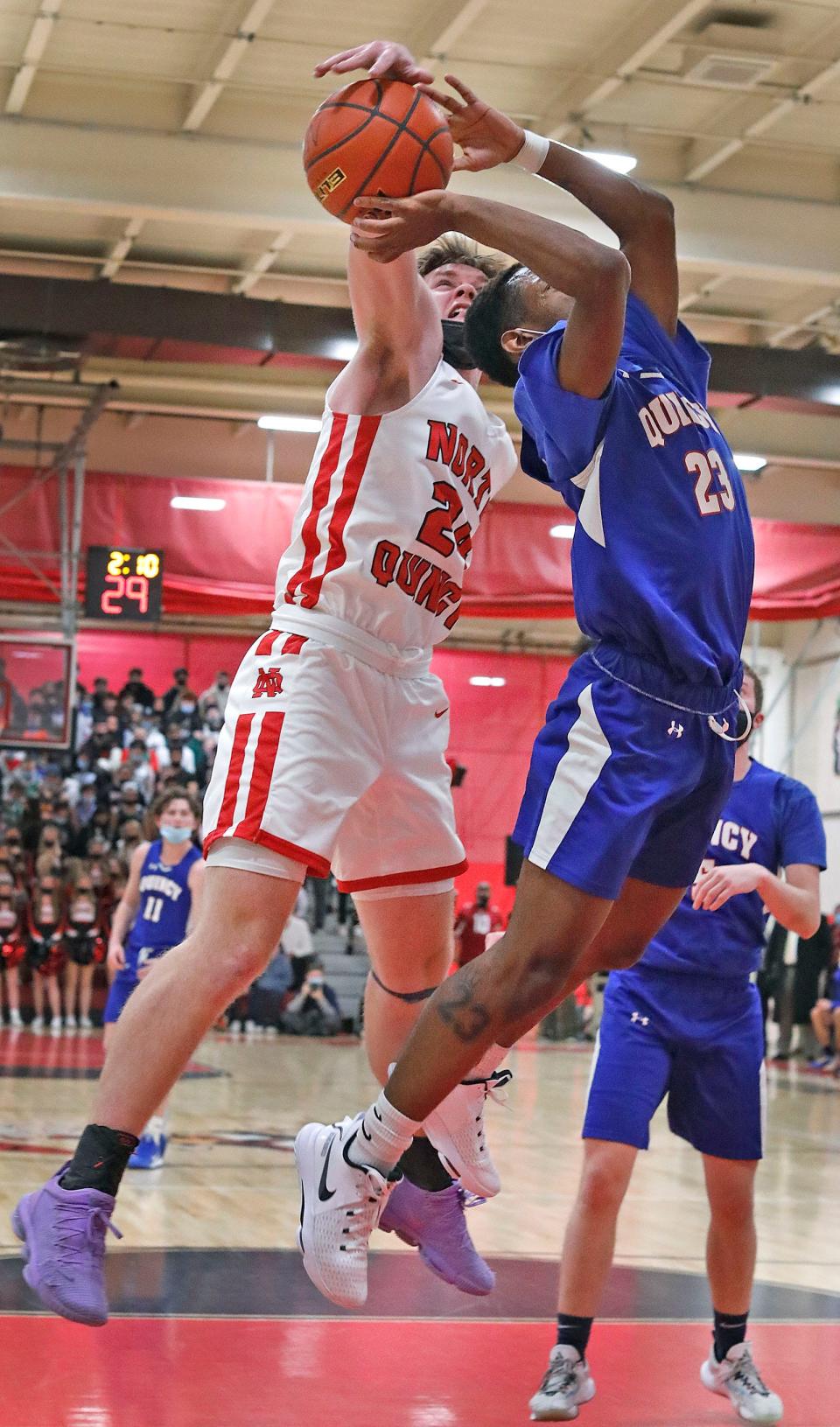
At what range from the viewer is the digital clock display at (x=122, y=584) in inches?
693

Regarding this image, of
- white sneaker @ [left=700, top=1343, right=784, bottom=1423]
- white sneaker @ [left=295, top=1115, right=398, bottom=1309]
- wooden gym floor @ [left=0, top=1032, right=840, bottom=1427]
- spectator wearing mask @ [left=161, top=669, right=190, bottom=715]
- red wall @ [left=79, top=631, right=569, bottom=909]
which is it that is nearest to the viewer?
white sneaker @ [left=295, top=1115, right=398, bottom=1309]

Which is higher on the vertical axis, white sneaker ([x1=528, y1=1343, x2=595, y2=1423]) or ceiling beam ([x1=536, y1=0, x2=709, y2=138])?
ceiling beam ([x1=536, y1=0, x2=709, y2=138])

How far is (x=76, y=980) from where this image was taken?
58.3ft

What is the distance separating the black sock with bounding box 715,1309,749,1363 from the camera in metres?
4.63

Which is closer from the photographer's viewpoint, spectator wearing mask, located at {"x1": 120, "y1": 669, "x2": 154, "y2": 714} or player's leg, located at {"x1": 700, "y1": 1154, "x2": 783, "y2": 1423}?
player's leg, located at {"x1": 700, "y1": 1154, "x2": 783, "y2": 1423}

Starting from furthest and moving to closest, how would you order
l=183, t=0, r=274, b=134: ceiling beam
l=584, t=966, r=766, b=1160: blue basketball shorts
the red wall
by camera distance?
1. the red wall
2. l=183, t=0, r=274, b=134: ceiling beam
3. l=584, t=966, r=766, b=1160: blue basketball shorts

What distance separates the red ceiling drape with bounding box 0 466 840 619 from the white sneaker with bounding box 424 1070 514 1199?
14.2 meters

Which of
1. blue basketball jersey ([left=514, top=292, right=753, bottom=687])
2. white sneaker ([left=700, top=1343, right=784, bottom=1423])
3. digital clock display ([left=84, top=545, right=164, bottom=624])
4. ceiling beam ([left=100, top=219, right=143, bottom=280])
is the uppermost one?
ceiling beam ([left=100, top=219, right=143, bottom=280])

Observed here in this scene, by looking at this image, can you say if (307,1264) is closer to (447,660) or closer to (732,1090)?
(732,1090)

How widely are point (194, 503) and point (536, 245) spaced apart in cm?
1539

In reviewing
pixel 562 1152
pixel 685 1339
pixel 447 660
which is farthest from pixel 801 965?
pixel 685 1339

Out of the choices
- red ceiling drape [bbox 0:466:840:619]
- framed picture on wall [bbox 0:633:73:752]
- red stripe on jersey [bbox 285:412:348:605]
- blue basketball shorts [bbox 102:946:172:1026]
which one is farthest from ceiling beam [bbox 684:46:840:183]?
red stripe on jersey [bbox 285:412:348:605]

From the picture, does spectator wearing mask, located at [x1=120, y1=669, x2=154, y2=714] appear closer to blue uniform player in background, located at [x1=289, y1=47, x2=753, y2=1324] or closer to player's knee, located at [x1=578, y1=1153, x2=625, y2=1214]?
player's knee, located at [x1=578, y1=1153, x2=625, y2=1214]

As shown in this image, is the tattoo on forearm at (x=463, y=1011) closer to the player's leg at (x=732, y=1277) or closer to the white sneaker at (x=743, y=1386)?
the player's leg at (x=732, y=1277)
